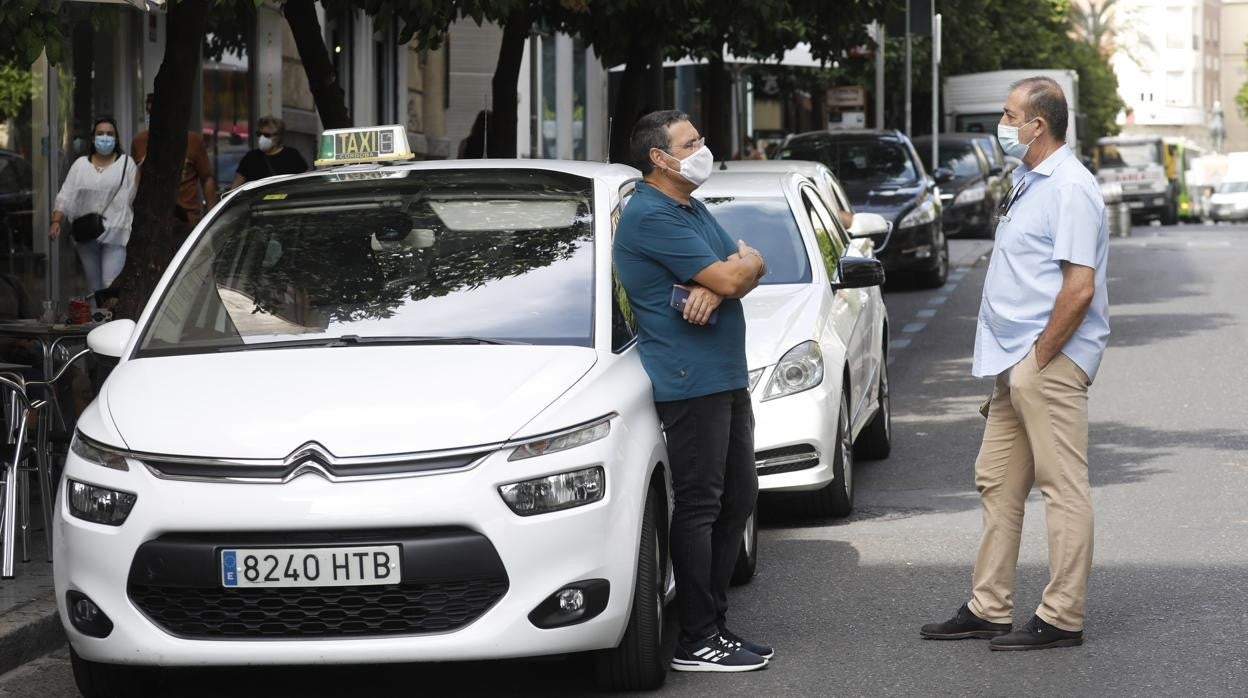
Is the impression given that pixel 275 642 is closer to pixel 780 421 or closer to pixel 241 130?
pixel 780 421

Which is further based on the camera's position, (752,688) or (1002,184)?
(1002,184)

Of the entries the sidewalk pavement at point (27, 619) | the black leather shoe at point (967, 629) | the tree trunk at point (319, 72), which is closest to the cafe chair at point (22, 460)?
the sidewalk pavement at point (27, 619)

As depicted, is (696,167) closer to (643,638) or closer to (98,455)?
(643,638)

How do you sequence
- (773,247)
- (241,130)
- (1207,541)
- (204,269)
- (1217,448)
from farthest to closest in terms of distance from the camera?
1. (241,130)
2. (1217,448)
3. (773,247)
4. (1207,541)
5. (204,269)

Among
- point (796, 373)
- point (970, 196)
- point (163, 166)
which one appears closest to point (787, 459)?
point (796, 373)

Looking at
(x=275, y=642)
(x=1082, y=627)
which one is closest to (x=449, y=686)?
(x=275, y=642)

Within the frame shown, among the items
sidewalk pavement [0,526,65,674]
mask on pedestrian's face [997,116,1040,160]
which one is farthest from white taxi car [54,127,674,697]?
mask on pedestrian's face [997,116,1040,160]

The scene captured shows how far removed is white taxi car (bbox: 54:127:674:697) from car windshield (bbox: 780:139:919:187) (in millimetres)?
16926

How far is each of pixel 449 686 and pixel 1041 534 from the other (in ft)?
10.8

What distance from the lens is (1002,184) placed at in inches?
1288

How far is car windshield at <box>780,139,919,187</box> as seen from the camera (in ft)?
75.0

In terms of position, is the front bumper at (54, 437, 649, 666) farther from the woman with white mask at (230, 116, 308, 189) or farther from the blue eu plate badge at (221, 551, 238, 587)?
the woman with white mask at (230, 116, 308, 189)

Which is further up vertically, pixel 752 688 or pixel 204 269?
pixel 204 269

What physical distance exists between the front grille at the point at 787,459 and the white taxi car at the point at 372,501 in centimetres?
225
